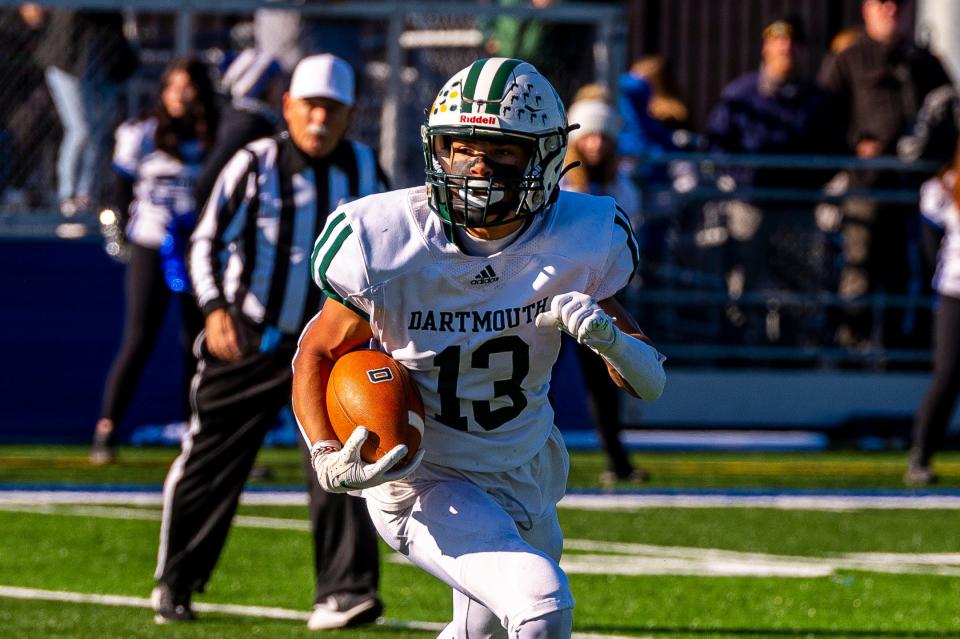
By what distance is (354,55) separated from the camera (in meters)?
10.1

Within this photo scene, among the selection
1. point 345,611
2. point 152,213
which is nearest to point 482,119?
point 345,611

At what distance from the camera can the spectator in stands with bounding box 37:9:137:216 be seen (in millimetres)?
9977

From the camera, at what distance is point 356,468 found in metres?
3.73

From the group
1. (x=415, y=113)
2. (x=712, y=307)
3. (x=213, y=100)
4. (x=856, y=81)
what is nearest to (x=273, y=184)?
(x=213, y=100)

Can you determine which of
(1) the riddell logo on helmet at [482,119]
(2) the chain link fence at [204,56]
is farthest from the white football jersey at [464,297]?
(2) the chain link fence at [204,56]

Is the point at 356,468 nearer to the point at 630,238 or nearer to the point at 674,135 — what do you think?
the point at 630,238

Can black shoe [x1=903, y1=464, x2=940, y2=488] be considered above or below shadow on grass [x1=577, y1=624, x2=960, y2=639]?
below

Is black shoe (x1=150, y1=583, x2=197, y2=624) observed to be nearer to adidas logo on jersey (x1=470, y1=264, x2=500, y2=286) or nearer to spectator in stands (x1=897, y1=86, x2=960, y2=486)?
adidas logo on jersey (x1=470, y1=264, x2=500, y2=286)

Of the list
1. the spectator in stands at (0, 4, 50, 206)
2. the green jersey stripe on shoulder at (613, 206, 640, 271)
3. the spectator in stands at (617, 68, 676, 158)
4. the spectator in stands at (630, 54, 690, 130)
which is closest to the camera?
the green jersey stripe on shoulder at (613, 206, 640, 271)

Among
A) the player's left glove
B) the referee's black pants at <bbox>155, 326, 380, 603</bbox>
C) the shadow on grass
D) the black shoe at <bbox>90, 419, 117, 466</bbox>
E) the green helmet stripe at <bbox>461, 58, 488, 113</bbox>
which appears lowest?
the black shoe at <bbox>90, 419, 117, 466</bbox>

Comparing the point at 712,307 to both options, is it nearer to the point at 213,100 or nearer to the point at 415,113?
the point at 415,113

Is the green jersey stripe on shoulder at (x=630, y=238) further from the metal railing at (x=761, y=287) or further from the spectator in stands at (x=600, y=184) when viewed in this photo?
the metal railing at (x=761, y=287)

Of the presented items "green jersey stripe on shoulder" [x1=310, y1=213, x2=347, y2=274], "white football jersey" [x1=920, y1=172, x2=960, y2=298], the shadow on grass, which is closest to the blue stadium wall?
"white football jersey" [x1=920, y1=172, x2=960, y2=298]

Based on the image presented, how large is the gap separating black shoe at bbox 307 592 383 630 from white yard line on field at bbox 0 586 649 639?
0.08 meters
